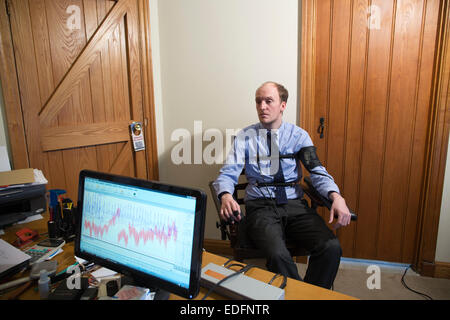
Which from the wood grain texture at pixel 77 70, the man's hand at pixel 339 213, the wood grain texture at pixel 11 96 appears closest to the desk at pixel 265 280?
the man's hand at pixel 339 213

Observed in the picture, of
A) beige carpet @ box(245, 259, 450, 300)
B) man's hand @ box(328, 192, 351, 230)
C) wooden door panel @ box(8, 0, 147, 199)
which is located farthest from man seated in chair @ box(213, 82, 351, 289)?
wooden door panel @ box(8, 0, 147, 199)

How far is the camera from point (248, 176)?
1.94 meters

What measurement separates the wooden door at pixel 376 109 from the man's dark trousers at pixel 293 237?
2.47 feet

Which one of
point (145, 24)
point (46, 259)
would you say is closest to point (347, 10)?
point (145, 24)

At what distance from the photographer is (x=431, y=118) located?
2002 millimetres

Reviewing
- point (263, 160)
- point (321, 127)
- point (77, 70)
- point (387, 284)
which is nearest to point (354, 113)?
point (321, 127)

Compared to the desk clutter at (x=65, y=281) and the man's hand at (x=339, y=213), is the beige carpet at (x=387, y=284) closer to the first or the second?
the man's hand at (x=339, y=213)

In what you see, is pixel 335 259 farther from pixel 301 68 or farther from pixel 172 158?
pixel 172 158

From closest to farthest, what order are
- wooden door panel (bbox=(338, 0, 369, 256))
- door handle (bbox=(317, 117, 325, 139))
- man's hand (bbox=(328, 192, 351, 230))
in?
1. man's hand (bbox=(328, 192, 351, 230))
2. wooden door panel (bbox=(338, 0, 369, 256))
3. door handle (bbox=(317, 117, 325, 139))

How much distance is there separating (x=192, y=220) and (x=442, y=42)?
7.14ft

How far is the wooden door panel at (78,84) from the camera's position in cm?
165

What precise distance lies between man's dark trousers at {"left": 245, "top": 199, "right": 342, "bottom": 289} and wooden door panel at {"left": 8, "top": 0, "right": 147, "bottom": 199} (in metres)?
1.21

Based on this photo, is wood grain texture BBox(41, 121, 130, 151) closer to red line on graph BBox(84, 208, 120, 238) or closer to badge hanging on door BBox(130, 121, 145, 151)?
badge hanging on door BBox(130, 121, 145, 151)

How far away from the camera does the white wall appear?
214cm
